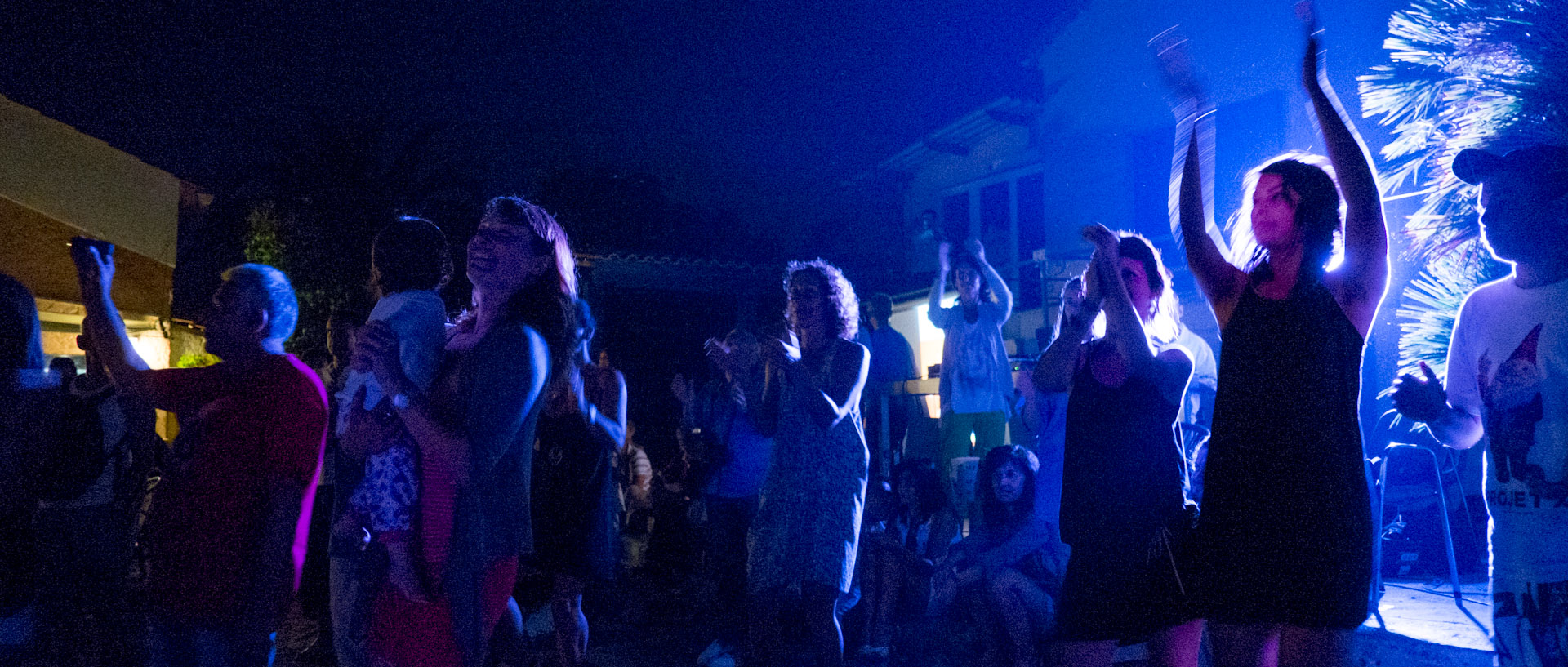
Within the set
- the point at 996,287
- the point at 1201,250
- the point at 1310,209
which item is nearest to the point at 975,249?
the point at 996,287

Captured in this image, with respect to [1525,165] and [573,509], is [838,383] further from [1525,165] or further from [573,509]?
[1525,165]

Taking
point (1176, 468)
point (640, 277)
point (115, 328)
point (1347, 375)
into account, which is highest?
point (640, 277)

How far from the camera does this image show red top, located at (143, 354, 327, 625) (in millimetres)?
2391

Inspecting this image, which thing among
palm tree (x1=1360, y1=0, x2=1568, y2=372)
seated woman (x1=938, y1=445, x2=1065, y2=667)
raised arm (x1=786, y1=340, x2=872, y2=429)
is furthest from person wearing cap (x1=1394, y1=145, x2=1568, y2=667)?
seated woman (x1=938, y1=445, x2=1065, y2=667)

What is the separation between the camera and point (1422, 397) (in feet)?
7.49

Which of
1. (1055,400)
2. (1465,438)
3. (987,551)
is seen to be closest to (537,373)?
(1465,438)

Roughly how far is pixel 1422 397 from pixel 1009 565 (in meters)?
2.25

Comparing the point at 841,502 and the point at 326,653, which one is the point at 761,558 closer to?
the point at 841,502

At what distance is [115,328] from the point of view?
258cm

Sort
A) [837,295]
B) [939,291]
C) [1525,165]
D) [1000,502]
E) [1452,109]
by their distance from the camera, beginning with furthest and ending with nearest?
[939,291] → [1000,502] → [1452,109] → [837,295] → [1525,165]

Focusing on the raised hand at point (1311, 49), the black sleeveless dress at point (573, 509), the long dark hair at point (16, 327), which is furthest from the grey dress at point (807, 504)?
the long dark hair at point (16, 327)

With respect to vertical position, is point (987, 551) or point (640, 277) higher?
point (640, 277)

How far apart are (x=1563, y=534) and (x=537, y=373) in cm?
250

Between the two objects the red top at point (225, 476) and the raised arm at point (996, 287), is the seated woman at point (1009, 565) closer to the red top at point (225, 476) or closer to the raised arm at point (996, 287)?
the raised arm at point (996, 287)
